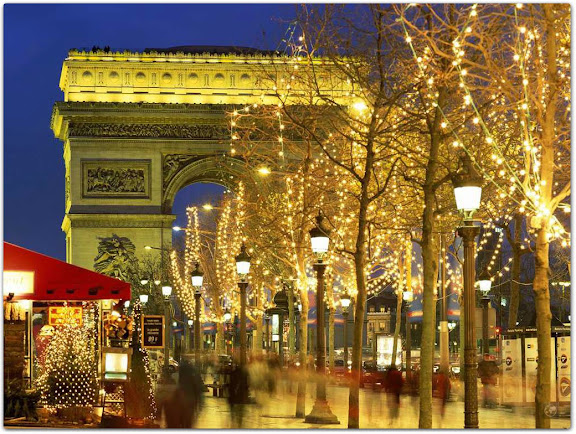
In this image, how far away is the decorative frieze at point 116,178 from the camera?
2489 inches

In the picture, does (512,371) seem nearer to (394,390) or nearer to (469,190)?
(394,390)

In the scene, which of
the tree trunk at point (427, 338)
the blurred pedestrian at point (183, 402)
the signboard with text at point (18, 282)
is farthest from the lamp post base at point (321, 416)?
the signboard with text at point (18, 282)

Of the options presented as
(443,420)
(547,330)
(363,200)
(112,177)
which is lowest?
(443,420)

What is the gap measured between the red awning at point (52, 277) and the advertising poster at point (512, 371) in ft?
36.0

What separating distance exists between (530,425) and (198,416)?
20.3 ft

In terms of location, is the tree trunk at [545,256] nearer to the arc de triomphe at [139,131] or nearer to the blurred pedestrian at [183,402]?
the blurred pedestrian at [183,402]

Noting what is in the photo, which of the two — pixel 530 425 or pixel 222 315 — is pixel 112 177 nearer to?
pixel 222 315

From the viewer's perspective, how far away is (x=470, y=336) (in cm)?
1536

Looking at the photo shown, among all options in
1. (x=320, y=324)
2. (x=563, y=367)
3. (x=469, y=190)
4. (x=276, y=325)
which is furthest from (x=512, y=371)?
(x=276, y=325)

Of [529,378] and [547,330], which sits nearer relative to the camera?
[547,330]

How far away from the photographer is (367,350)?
6669 cm

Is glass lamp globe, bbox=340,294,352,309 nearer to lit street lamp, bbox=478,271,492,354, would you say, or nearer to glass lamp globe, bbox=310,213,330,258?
lit street lamp, bbox=478,271,492,354

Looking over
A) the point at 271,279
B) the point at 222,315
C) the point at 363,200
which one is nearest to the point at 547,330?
the point at 363,200

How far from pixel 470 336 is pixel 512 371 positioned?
12.9m
